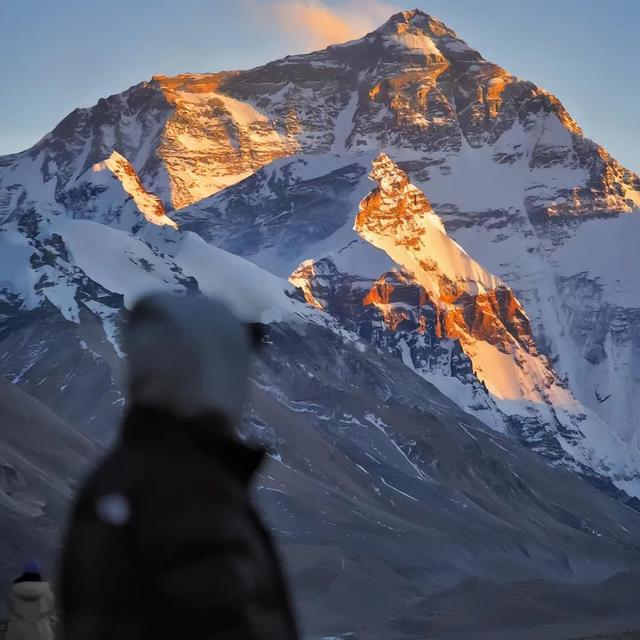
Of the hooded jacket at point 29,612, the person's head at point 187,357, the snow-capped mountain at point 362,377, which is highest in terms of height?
the snow-capped mountain at point 362,377

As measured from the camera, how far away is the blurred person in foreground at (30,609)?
26.9 feet

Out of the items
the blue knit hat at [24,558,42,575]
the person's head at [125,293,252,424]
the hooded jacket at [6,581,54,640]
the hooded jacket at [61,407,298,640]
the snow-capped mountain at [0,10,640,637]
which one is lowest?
the hooded jacket at [6,581,54,640]

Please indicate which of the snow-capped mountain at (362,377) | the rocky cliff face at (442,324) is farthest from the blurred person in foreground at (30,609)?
the rocky cliff face at (442,324)

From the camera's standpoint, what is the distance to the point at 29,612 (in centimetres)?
821

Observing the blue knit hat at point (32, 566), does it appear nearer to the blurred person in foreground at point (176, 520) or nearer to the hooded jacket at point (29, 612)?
the hooded jacket at point (29, 612)

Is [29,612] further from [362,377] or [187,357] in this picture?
[362,377]

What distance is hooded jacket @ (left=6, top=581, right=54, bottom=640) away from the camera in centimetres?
821

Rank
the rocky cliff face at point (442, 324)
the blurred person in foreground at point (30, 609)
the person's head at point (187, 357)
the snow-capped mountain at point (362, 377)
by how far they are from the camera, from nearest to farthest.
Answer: the person's head at point (187, 357) → the blurred person in foreground at point (30, 609) → the snow-capped mountain at point (362, 377) → the rocky cliff face at point (442, 324)

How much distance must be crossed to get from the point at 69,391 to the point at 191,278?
27077 mm

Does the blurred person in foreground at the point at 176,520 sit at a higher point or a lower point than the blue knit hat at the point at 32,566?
higher

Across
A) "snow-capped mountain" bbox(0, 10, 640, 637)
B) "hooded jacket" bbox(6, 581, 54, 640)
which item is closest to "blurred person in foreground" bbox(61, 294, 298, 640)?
"hooded jacket" bbox(6, 581, 54, 640)

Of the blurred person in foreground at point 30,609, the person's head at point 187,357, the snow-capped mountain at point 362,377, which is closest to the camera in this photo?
the person's head at point 187,357

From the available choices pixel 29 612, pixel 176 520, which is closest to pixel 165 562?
pixel 176 520

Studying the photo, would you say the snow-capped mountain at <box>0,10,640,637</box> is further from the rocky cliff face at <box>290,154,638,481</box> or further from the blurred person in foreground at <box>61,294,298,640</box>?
the blurred person in foreground at <box>61,294,298,640</box>
